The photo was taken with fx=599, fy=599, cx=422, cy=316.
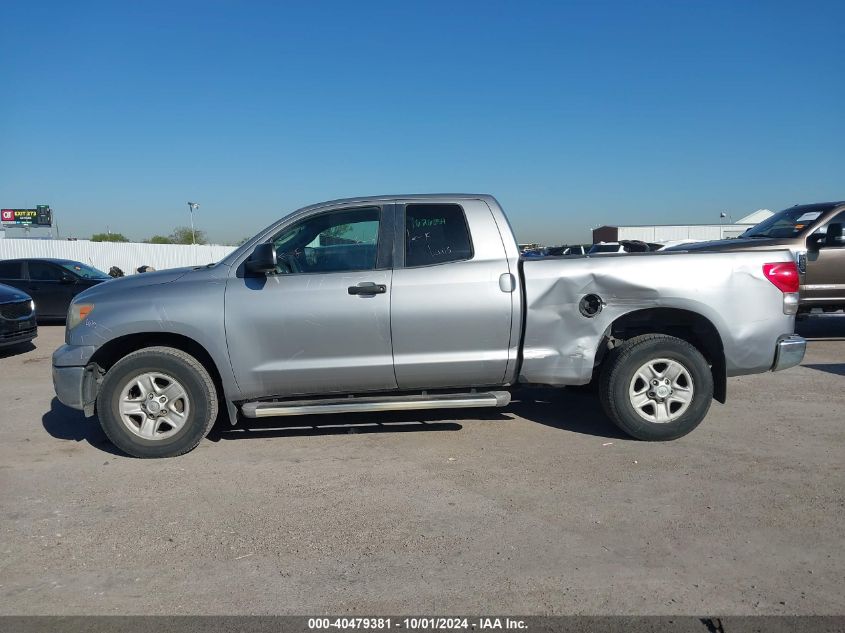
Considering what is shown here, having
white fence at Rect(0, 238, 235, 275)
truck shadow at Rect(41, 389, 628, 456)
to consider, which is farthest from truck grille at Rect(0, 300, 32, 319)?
white fence at Rect(0, 238, 235, 275)

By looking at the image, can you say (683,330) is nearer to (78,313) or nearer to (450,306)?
(450,306)

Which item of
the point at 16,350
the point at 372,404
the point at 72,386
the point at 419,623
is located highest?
the point at 72,386

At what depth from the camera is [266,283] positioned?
181 inches

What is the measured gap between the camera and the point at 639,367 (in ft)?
15.5

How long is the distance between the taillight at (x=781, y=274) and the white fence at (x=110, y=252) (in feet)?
81.1

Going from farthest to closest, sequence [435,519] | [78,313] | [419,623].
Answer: [78,313] → [435,519] → [419,623]

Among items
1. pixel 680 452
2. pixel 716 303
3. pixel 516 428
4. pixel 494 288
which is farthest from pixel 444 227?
pixel 680 452

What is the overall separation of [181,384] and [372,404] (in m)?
1.47

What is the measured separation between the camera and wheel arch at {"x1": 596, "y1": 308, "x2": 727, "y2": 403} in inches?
189

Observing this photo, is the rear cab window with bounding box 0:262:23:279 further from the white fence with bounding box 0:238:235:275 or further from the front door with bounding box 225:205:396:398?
the white fence with bounding box 0:238:235:275

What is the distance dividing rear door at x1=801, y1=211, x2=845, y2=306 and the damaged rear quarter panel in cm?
507

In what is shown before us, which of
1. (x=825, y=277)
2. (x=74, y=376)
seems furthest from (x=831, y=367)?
(x=74, y=376)

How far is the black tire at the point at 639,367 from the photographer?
15.4ft

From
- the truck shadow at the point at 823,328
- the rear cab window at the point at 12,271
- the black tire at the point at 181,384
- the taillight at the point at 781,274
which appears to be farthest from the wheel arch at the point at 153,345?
the rear cab window at the point at 12,271
